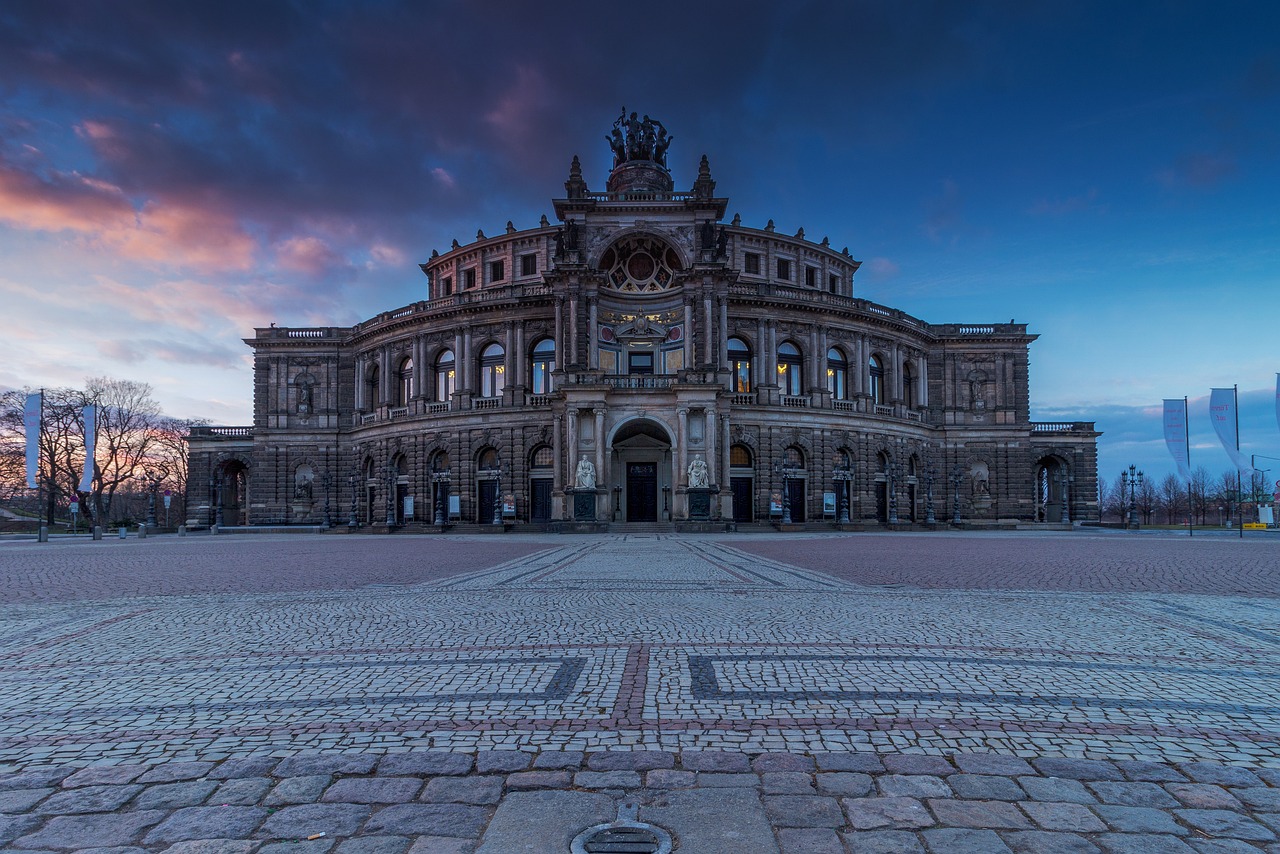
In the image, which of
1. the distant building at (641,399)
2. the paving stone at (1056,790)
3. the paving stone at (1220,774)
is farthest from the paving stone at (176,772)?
the distant building at (641,399)

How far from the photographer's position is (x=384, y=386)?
172 feet

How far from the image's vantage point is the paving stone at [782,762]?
13.5 ft

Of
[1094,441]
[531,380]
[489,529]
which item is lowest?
[489,529]

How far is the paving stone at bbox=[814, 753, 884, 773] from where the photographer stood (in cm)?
412

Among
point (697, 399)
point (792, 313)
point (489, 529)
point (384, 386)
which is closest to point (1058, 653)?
point (697, 399)

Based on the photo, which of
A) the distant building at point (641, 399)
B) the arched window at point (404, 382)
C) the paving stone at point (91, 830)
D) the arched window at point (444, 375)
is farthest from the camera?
the arched window at point (404, 382)

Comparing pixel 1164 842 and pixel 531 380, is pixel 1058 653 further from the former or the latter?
pixel 531 380

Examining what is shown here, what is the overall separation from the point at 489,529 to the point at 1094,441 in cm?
4564

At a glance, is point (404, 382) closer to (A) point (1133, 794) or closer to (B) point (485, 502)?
(B) point (485, 502)

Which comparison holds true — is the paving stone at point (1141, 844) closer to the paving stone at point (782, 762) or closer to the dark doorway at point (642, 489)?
the paving stone at point (782, 762)

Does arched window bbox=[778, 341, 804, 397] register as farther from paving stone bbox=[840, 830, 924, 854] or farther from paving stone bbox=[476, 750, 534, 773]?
paving stone bbox=[840, 830, 924, 854]

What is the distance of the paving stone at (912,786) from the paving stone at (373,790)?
2460 millimetres

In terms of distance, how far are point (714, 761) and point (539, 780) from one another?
101 cm

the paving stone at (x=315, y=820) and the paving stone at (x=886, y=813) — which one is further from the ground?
the paving stone at (x=315, y=820)
